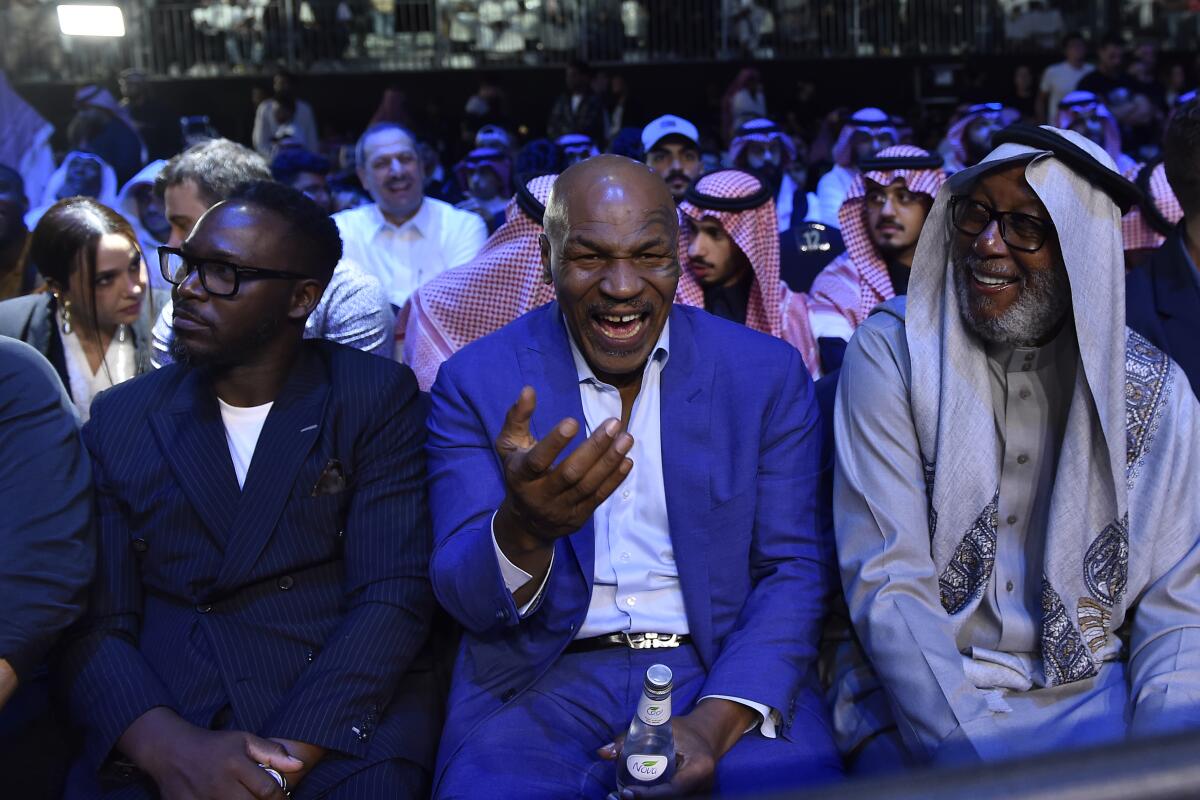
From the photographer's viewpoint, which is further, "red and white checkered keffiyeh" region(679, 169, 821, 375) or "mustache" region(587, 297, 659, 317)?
"red and white checkered keffiyeh" region(679, 169, 821, 375)

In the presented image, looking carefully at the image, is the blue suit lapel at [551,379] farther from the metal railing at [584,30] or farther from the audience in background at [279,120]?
the metal railing at [584,30]

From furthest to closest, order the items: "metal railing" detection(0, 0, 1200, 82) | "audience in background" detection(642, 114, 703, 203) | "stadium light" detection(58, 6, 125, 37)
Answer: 1. "metal railing" detection(0, 0, 1200, 82)
2. "stadium light" detection(58, 6, 125, 37)
3. "audience in background" detection(642, 114, 703, 203)

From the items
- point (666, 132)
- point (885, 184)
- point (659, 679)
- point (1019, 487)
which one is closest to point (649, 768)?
point (659, 679)

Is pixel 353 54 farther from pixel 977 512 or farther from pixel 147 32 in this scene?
pixel 977 512

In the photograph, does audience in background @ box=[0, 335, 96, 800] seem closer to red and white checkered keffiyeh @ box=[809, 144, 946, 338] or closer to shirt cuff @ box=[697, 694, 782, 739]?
shirt cuff @ box=[697, 694, 782, 739]

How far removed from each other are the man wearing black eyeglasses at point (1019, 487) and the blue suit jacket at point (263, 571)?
1.05m

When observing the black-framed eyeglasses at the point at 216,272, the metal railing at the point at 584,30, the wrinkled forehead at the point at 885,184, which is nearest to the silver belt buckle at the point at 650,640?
the black-framed eyeglasses at the point at 216,272

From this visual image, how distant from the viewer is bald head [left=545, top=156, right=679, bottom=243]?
281 centimetres

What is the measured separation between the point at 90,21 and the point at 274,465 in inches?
301

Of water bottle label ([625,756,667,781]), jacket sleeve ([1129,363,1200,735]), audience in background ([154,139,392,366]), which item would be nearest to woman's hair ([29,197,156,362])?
audience in background ([154,139,392,366])

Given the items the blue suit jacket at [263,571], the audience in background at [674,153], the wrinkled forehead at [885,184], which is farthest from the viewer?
the audience in background at [674,153]

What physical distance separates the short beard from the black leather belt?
106cm

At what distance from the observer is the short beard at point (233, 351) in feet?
9.56

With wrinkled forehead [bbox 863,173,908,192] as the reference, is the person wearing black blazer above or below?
below
